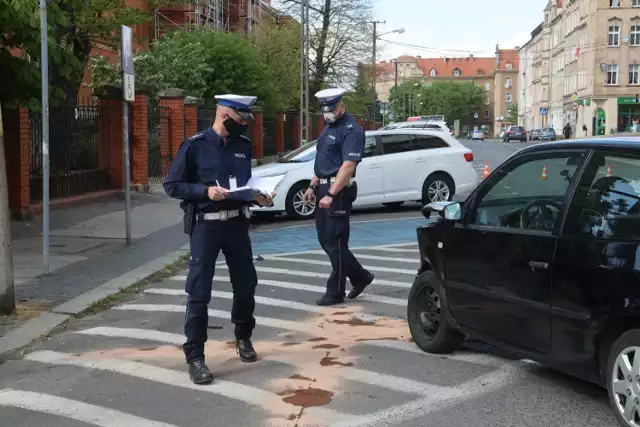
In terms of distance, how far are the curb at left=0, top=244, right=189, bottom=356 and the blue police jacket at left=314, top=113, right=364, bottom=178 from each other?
8.84ft

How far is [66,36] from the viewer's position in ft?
50.6

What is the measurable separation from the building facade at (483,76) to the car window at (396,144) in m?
136

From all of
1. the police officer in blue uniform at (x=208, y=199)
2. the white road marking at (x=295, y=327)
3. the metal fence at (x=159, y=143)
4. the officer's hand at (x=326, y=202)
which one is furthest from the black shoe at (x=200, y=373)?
the metal fence at (x=159, y=143)

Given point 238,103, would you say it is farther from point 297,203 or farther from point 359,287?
point 297,203

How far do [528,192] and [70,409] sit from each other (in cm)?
324

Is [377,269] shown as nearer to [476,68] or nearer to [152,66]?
[152,66]

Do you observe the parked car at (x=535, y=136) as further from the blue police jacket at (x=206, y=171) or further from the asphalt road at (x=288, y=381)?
the blue police jacket at (x=206, y=171)

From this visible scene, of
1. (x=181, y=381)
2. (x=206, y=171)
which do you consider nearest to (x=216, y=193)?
(x=206, y=171)

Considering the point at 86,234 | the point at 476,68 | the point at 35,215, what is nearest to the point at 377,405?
the point at 86,234

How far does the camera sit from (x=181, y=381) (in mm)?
5277

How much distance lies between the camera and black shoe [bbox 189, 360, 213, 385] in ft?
16.9

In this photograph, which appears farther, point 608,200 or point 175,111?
point 175,111

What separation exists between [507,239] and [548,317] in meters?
0.60

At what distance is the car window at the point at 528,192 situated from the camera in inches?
183
